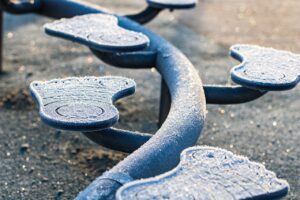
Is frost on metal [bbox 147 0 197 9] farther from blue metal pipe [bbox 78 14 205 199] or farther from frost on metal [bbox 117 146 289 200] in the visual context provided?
frost on metal [bbox 117 146 289 200]

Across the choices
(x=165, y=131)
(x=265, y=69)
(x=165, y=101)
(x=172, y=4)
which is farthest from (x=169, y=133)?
(x=172, y=4)

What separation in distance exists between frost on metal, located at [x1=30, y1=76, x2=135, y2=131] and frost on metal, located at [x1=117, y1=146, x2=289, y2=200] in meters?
0.33

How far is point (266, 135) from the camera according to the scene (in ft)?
10.2

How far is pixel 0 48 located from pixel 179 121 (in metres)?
2.15

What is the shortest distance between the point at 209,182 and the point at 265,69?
947 millimetres

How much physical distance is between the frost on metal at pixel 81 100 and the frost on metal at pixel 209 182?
33 cm

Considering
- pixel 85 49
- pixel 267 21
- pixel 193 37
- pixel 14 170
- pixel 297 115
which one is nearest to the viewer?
pixel 14 170

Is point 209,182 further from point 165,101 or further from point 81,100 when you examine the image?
point 165,101

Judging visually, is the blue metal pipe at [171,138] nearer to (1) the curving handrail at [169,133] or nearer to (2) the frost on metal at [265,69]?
(1) the curving handrail at [169,133]

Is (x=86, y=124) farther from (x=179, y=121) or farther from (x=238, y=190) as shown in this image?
(x=238, y=190)

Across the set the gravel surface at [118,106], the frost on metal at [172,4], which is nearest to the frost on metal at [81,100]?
the gravel surface at [118,106]

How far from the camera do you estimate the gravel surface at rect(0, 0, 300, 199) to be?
2.64 m

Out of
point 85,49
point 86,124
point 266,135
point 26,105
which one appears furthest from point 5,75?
point 86,124

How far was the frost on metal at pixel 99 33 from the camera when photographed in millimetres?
2432
